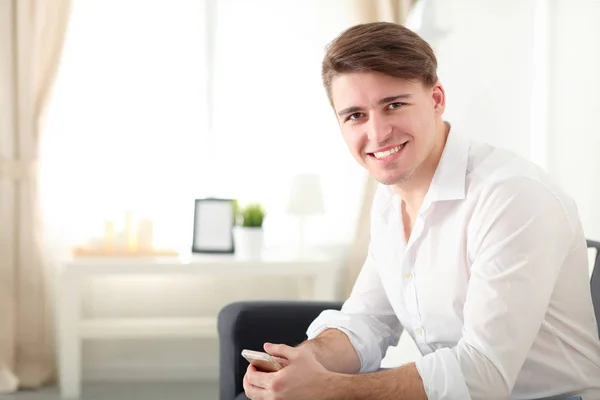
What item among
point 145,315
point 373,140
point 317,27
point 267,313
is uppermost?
point 317,27

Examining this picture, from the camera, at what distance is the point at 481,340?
1575mm

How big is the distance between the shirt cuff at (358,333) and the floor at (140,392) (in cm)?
202

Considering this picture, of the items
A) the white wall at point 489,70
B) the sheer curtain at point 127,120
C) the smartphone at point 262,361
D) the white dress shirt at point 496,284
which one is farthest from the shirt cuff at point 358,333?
the white wall at point 489,70

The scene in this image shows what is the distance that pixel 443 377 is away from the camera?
→ 62.6 inches

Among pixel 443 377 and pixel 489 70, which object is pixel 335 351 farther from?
pixel 489 70

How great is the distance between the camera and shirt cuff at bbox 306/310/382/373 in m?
1.98

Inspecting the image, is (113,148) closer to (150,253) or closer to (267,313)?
(150,253)

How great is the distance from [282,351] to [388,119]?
1.71 feet

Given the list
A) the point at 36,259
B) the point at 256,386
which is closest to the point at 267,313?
the point at 256,386

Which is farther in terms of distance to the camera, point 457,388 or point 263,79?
point 263,79

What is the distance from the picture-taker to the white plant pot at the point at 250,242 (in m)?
4.07

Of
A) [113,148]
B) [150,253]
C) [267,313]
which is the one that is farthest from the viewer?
[113,148]

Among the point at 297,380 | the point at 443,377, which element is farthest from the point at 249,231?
the point at 443,377

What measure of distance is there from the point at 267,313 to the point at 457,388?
84 centimetres
